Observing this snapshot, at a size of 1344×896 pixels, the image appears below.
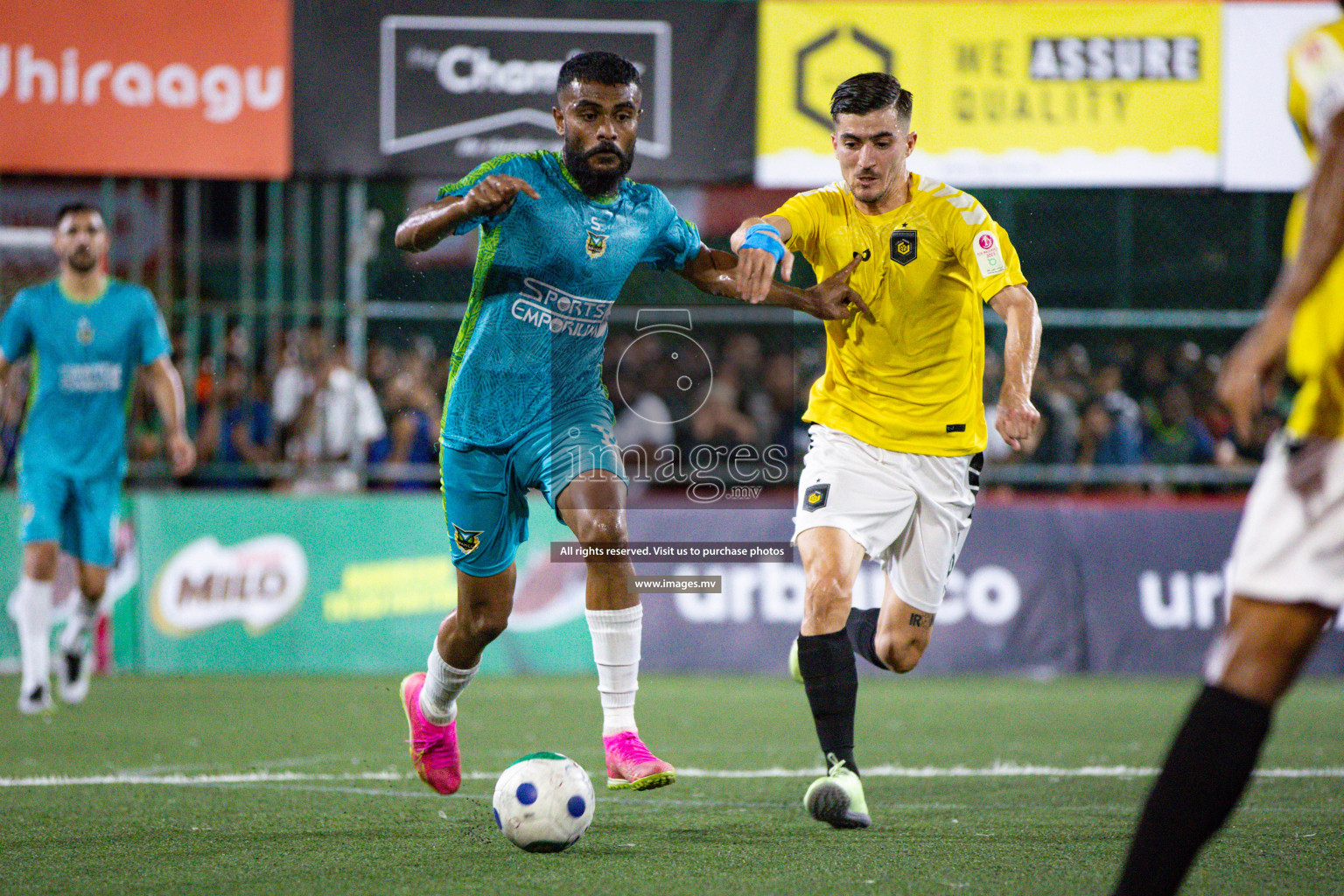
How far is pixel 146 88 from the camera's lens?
11711mm

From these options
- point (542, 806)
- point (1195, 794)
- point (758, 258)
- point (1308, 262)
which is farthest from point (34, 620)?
point (1308, 262)

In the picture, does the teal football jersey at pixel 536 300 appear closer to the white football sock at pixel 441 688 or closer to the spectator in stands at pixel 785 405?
the white football sock at pixel 441 688

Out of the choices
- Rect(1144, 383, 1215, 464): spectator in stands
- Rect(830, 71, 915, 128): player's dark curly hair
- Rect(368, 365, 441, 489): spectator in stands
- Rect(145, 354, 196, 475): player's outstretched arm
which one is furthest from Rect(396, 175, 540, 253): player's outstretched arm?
Rect(1144, 383, 1215, 464): spectator in stands

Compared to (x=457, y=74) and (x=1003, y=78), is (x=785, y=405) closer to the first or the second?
(x=1003, y=78)

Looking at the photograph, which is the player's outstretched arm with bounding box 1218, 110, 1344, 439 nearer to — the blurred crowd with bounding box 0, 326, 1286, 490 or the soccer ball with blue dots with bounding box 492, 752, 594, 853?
the soccer ball with blue dots with bounding box 492, 752, 594, 853

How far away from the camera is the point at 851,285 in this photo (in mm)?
5379

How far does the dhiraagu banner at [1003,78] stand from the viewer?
12016 mm

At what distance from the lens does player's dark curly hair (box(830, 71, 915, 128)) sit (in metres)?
5.16

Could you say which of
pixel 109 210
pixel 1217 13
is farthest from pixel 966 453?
pixel 109 210

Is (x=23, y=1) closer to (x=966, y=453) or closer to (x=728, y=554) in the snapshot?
(x=728, y=554)

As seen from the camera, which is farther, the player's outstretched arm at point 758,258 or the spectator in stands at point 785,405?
the spectator in stands at point 785,405

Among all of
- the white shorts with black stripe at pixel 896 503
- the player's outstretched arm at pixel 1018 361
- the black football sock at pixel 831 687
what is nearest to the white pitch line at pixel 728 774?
the white shorts with black stripe at pixel 896 503

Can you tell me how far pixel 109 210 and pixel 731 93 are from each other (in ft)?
17.0

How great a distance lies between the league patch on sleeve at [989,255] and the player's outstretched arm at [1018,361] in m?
0.08
